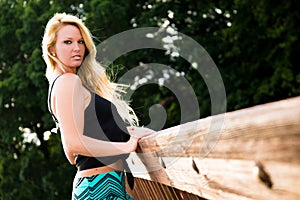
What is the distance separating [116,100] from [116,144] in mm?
766

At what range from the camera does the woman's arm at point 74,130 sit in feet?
7.99

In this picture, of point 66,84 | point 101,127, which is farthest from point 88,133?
point 66,84

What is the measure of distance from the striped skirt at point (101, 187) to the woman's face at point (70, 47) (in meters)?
0.59

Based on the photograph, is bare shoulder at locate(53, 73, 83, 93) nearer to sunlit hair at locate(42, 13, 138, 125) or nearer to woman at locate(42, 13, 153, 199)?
woman at locate(42, 13, 153, 199)

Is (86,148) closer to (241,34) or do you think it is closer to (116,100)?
(116,100)

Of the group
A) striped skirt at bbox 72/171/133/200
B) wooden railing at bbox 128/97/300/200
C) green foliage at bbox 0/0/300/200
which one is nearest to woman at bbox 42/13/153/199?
striped skirt at bbox 72/171/133/200

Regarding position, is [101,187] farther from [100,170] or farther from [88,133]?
[88,133]

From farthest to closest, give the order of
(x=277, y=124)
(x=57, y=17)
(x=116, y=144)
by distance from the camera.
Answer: (x=57, y=17)
(x=116, y=144)
(x=277, y=124)

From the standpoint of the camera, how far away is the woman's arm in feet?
7.99

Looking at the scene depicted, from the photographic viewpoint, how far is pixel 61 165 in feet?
65.2

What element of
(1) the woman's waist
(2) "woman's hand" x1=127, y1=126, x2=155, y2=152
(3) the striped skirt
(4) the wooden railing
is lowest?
(4) the wooden railing

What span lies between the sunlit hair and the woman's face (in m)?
0.02

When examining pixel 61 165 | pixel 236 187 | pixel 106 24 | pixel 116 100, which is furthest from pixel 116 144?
pixel 61 165

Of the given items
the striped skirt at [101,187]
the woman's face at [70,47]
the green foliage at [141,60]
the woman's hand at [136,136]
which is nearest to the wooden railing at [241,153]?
the woman's hand at [136,136]
